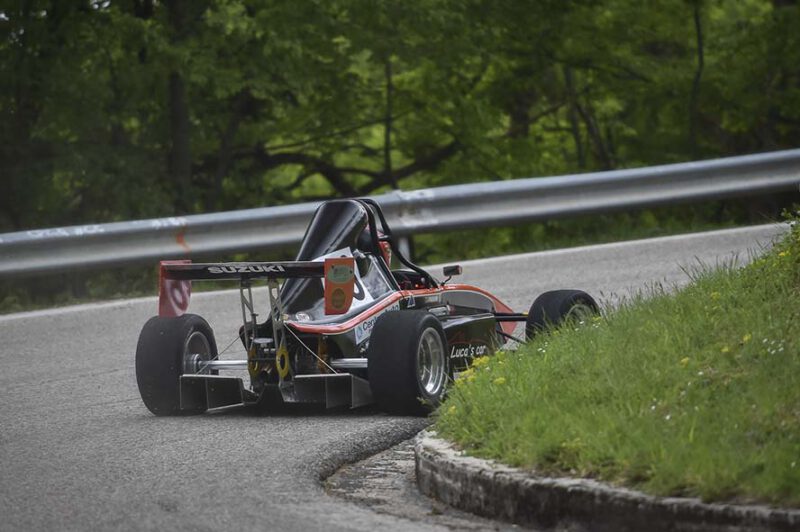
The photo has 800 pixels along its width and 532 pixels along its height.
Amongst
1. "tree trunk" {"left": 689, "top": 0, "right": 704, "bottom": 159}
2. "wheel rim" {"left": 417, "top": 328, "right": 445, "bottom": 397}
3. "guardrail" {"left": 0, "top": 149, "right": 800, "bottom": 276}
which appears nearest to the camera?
"wheel rim" {"left": 417, "top": 328, "right": 445, "bottom": 397}

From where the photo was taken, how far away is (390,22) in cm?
2045

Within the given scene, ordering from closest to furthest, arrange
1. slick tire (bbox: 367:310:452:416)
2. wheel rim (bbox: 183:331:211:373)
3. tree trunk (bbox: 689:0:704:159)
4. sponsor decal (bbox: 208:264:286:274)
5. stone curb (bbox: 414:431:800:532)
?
stone curb (bbox: 414:431:800:532), slick tire (bbox: 367:310:452:416), sponsor decal (bbox: 208:264:286:274), wheel rim (bbox: 183:331:211:373), tree trunk (bbox: 689:0:704:159)

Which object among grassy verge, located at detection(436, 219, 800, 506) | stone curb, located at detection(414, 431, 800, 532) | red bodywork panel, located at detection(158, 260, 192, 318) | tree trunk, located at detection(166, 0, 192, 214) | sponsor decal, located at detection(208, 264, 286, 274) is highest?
tree trunk, located at detection(166, 0, 192, 214)

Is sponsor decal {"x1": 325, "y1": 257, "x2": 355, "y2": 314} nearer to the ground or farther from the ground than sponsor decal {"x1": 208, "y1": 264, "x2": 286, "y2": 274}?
nearer to the ground

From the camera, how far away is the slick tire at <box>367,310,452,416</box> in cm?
763

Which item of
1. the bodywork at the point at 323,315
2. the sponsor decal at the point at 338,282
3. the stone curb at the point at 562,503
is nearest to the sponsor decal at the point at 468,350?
the bodywork at the point at 323,315

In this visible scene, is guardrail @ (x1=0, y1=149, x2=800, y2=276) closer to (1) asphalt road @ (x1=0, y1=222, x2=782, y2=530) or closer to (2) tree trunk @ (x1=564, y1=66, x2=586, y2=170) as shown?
(1) asphalt road @ (x1=0, y1=222, x2=782, y2=530)

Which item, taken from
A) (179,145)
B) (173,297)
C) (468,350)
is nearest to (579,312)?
(468,350)

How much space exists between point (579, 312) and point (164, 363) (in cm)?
282

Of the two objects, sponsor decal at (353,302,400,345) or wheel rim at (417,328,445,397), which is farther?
sponsor decal at (353,302,400,345)

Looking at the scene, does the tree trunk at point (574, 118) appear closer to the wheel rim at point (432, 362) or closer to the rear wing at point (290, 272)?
the wheel rim at point (432, 362)

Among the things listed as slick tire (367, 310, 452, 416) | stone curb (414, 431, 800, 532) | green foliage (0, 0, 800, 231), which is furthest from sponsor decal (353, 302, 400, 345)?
green foliage (0, 0, 800, 231)

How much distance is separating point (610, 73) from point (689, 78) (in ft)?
4.32

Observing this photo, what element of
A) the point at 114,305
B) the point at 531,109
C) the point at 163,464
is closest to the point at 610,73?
the point at 531,109
